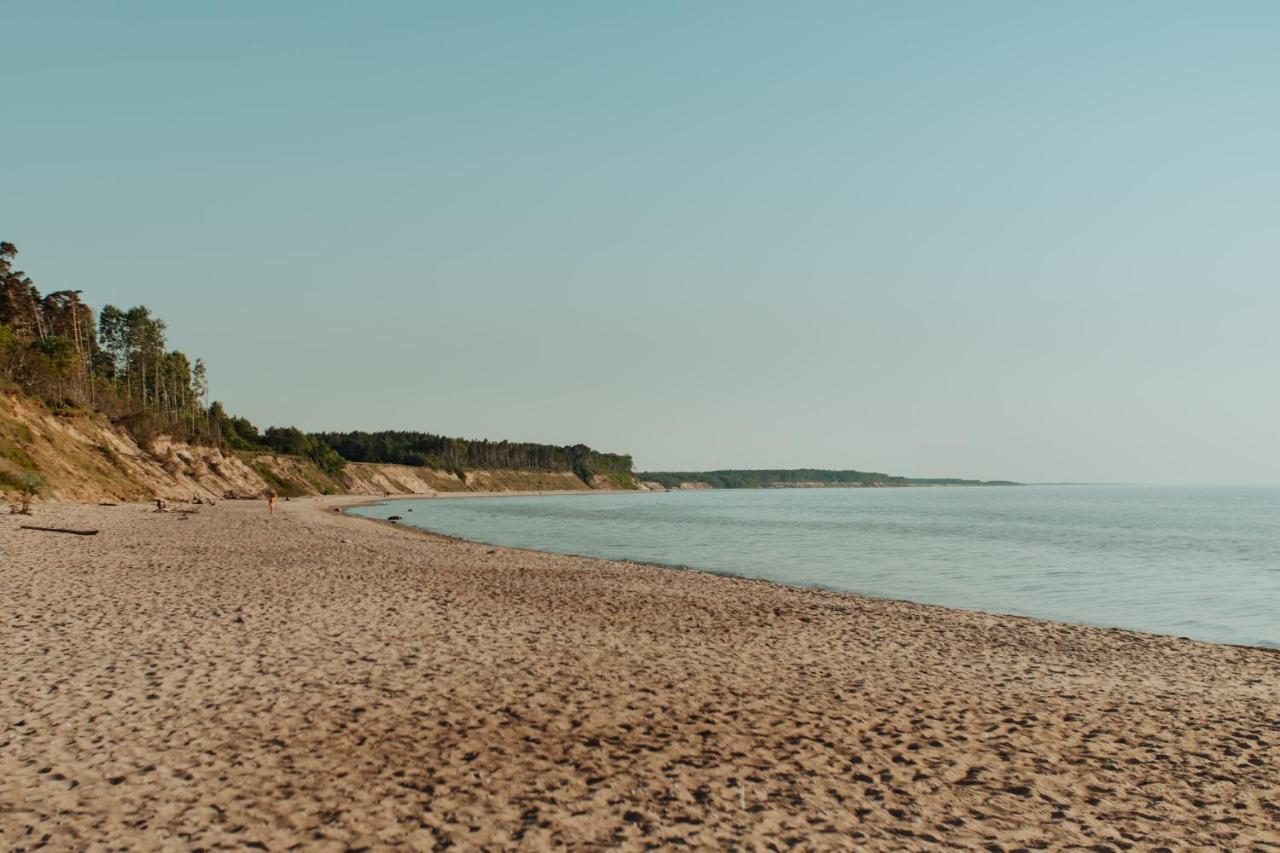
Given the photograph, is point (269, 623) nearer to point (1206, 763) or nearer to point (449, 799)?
point (449, 799)

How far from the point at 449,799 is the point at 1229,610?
31754 mm

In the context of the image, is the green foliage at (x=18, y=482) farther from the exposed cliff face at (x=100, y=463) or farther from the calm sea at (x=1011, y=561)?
the calm sea at (x=1011, y=561)

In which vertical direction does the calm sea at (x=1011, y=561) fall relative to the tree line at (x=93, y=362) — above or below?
below

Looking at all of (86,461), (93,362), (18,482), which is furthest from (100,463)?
(93,362)

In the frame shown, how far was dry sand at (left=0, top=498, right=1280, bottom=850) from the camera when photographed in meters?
8.54

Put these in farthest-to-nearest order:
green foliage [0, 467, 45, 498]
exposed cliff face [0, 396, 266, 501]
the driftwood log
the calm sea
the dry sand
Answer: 1. exposed cliff face [0, 396, 266, 501]
2. green foliage [0, 467, 45, 498]
3. the driftwood log
4. the calm sea
5. the dry sand

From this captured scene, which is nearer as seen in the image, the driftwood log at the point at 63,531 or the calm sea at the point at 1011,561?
the calm sea at the point at 1011,561

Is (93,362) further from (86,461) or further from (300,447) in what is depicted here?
(86,461)

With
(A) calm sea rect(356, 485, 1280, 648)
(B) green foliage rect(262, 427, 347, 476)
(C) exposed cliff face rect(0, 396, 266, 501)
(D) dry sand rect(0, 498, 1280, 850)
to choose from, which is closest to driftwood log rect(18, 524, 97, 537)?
(D) dry sand rect(0, 498, 1280, 850)

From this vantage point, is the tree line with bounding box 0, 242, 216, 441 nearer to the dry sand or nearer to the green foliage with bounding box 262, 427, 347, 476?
the green foliage with bounding box 262, 427, 347, 476

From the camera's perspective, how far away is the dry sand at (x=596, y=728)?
8.54m

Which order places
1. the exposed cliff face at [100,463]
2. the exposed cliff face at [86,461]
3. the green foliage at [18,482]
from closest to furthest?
the green foliage at [18,482] → the exposed cliff face at [86,461] → the exposed cliff face at [100,463]

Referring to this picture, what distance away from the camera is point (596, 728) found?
11695 millimetres

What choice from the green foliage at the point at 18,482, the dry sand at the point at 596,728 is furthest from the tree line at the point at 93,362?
the dry sand at the point at 596,728
